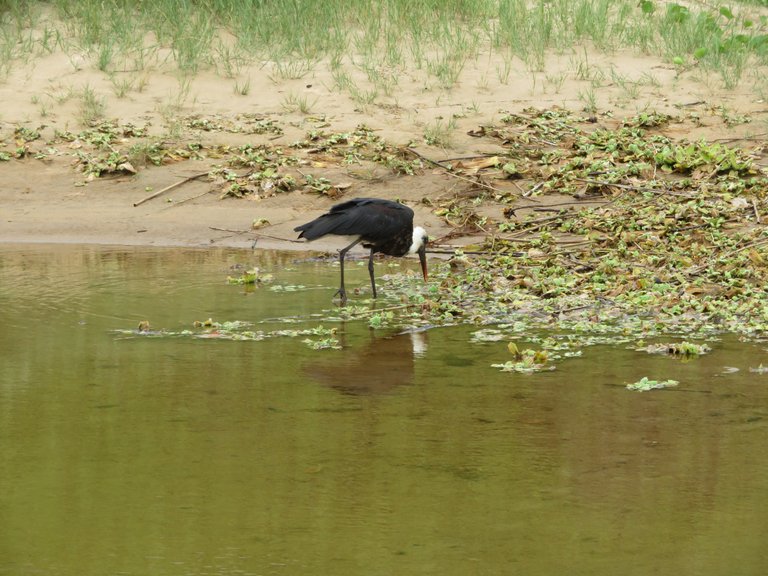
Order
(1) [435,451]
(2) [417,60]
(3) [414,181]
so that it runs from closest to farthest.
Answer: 1. (1) [435,451]
2. (3) [414,181]
3. (2) [417,60]

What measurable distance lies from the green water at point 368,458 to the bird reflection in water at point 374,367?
0.08 ft

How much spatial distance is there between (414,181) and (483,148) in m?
0.98

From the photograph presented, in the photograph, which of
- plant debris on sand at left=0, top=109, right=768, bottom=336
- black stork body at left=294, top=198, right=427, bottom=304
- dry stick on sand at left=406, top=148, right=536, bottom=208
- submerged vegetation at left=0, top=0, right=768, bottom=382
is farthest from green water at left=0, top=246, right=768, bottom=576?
dry stick on sand at left=406, top=148, right=536, bottom=208

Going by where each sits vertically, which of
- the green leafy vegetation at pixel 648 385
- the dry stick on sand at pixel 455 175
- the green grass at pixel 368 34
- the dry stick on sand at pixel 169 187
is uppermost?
the green grass at pixel 368 34

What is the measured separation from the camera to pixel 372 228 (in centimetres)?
867

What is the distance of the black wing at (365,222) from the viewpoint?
8516 millimetres

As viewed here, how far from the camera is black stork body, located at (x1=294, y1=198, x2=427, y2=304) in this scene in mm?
8523

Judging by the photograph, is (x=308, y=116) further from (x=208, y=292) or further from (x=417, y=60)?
(x=208, y=292)

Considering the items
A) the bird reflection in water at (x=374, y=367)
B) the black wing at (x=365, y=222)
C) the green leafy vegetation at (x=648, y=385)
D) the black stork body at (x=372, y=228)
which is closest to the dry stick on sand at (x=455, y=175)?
the black stork body at (x=372, y=228)

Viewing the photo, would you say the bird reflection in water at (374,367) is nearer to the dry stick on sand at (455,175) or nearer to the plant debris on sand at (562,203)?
the plant debris on sand at (562,203)

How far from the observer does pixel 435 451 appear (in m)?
4.98

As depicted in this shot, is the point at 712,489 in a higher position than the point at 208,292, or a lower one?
higher

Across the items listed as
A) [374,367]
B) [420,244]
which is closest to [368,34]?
[420,244]

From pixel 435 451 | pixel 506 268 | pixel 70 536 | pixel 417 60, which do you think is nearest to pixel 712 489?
pixel 435 451
